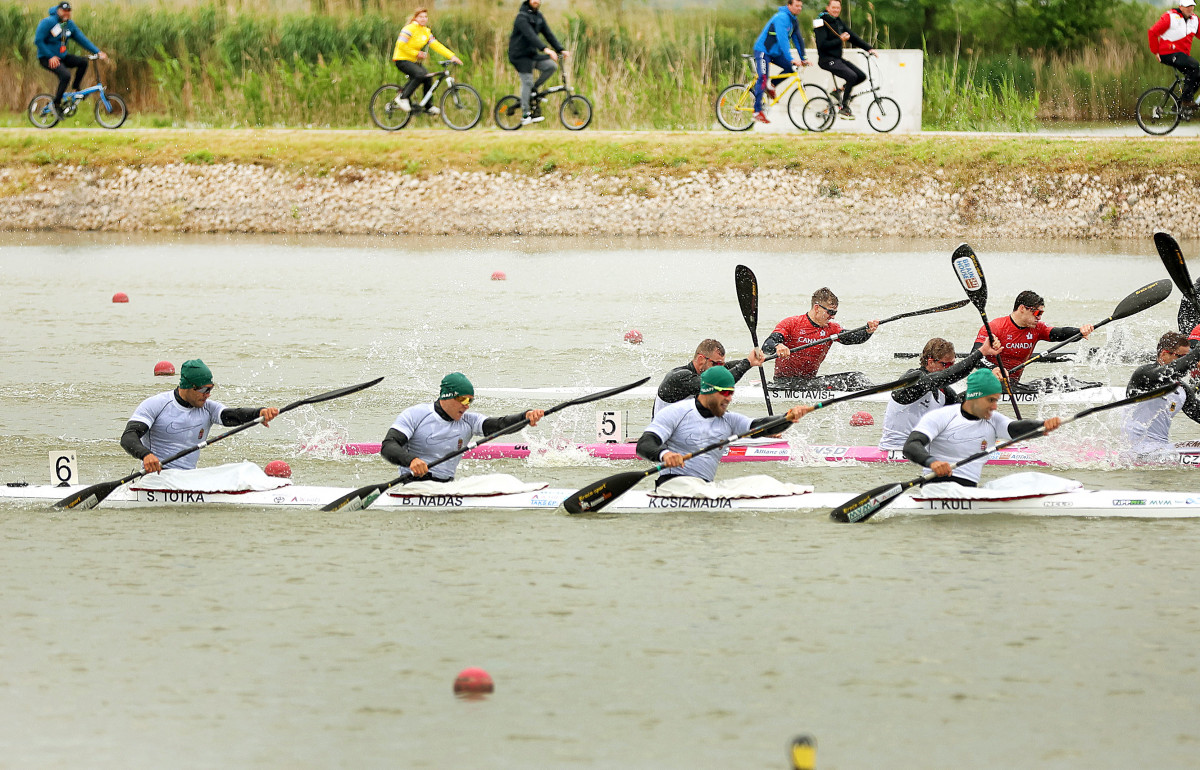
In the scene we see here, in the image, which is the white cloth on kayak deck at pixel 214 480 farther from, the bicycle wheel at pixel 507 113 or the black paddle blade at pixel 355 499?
the bicycle wheel at pixel 507 113

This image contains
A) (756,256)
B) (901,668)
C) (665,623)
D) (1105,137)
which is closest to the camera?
(901,668)

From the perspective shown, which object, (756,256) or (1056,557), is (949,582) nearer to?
(1056,557)

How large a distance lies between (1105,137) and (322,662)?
2057cm

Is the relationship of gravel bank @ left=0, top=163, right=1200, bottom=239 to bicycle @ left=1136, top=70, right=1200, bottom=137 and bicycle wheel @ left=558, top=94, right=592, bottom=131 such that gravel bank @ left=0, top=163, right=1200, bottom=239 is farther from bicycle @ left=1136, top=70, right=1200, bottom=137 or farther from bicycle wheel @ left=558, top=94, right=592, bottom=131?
bicycle @ left=1136, top=70, right=1200, bottom=137

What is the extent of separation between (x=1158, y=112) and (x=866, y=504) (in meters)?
17.5

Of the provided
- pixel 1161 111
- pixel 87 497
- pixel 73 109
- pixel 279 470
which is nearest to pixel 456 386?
pixel 279 470

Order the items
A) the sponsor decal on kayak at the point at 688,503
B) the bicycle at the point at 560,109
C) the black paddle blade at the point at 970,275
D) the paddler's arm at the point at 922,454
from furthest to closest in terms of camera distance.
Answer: the bicycle at the point at 560,109 → the black paddle blade at the point at 970,275 → the sponsor decal on kayak at the point at 688,503 → the paddler's arm at the point at 922,454

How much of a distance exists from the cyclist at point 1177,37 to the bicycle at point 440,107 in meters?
10.5

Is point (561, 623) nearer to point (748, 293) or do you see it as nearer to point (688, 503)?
point (688, 503)

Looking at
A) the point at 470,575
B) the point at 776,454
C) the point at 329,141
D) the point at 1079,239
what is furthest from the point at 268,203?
the point at 470,575

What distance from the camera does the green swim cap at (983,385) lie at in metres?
9.27

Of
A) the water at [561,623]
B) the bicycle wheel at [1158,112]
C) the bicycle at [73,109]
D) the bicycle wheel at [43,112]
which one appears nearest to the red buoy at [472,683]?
the water at [561,623]

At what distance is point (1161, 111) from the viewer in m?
24.2

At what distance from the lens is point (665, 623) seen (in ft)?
25.3
